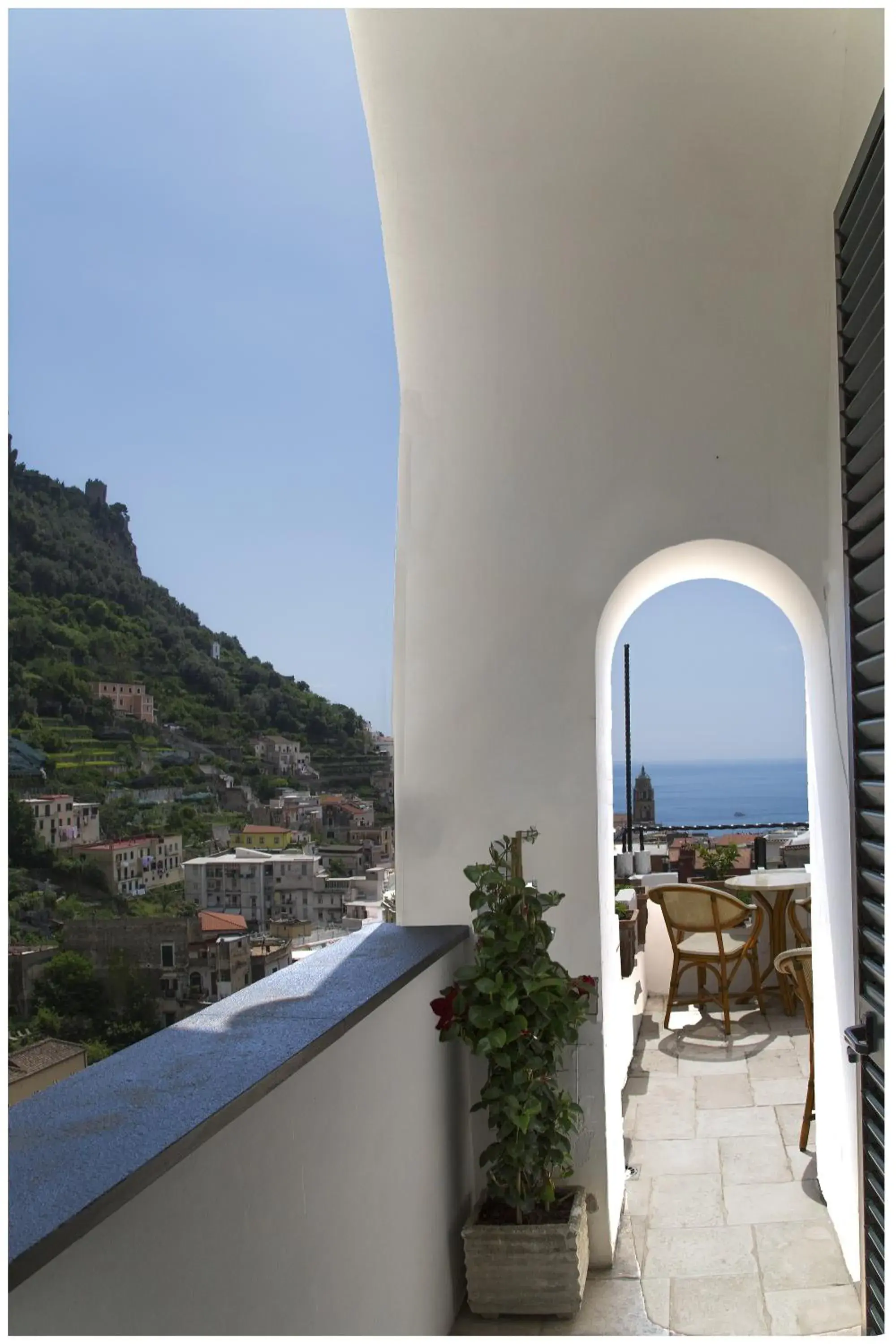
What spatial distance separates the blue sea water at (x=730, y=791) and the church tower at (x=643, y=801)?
24.8 m

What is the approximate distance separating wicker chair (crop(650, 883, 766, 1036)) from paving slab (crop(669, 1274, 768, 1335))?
298cm

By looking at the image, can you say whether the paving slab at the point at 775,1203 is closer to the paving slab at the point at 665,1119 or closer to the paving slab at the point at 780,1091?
the paving slab at the point at 665,1119

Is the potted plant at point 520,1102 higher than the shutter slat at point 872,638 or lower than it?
lower

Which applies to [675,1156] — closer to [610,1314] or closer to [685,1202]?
[685,1202]

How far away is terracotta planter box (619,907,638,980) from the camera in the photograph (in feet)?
17.7

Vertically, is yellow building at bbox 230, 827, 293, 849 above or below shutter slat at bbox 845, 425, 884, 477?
below

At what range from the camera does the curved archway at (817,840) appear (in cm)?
307

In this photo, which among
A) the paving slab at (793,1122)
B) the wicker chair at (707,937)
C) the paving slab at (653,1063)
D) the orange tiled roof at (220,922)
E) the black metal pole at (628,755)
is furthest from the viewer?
the black metal pole at (628,755)

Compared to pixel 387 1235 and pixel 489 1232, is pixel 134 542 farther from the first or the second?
pixel 489 1232

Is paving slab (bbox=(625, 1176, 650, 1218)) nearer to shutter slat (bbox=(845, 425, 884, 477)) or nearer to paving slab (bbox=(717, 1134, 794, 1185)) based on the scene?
paving slab (bbox=(717, 1134, 794, 1185))

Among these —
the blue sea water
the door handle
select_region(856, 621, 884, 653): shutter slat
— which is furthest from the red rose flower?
the blue sea water

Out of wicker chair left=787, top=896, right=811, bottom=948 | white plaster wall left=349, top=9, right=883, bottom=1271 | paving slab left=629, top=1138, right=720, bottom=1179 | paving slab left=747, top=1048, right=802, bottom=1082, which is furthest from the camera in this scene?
wicker chair left=787, top=896, right=811, bottom=948

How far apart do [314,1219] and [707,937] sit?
5.08m

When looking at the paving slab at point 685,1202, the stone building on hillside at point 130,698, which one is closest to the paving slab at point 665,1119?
the paving slab at point 685,1202
